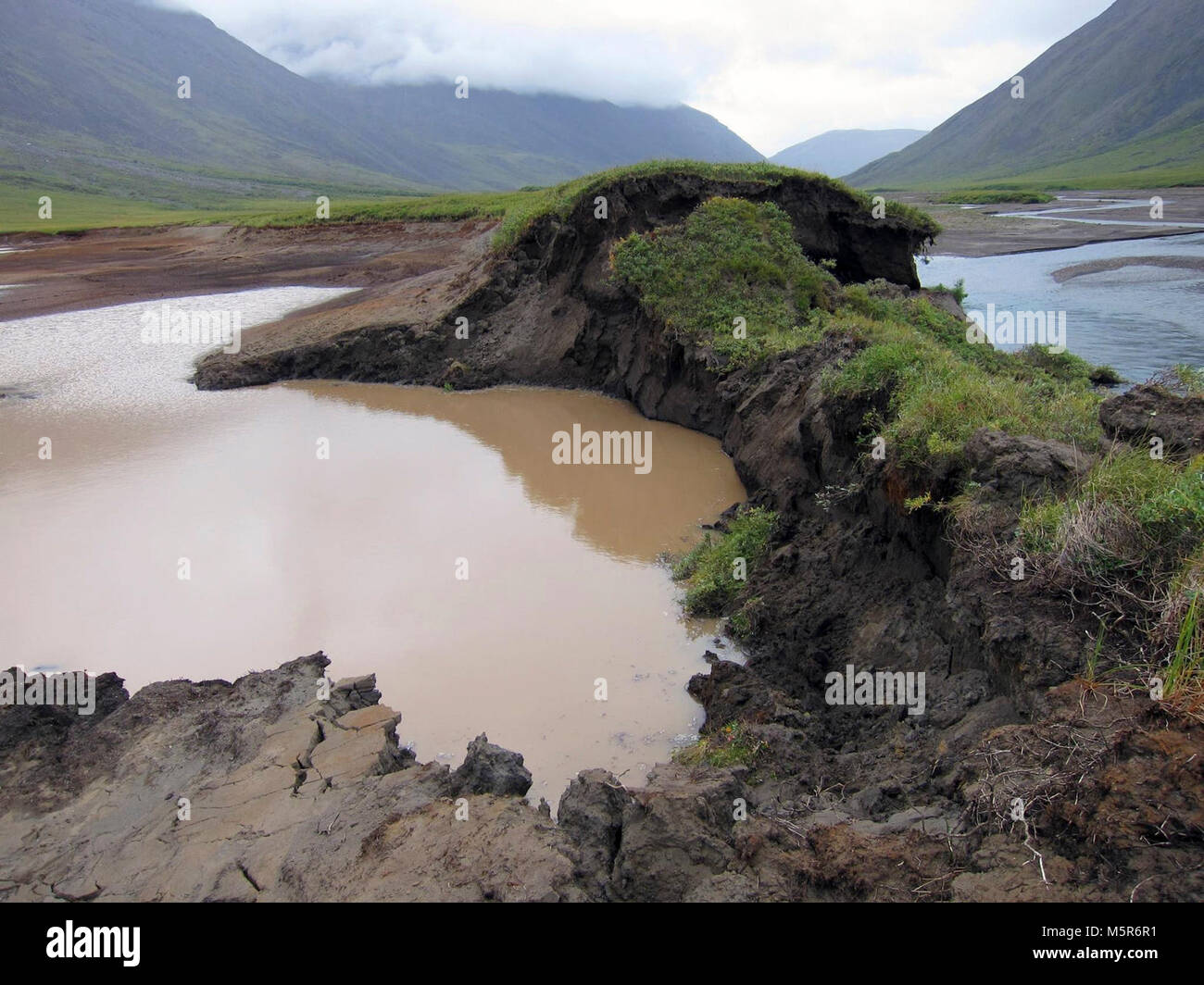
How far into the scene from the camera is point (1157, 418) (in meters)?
6.55

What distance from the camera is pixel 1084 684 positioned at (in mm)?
4379

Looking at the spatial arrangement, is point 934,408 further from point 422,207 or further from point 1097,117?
point 1097,117

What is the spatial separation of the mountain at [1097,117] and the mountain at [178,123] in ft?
218

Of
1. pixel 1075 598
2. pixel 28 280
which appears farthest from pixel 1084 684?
pixel 28 280

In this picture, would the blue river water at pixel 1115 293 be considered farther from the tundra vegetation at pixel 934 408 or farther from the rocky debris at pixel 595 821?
the rocky debris at pixel 595 821

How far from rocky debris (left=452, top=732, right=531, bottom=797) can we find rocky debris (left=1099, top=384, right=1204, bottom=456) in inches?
194

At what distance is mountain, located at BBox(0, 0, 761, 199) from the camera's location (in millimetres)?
85188

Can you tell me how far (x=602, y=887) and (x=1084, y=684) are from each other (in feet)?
8.31

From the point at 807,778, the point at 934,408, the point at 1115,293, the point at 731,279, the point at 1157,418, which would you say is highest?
the point at 1115,293

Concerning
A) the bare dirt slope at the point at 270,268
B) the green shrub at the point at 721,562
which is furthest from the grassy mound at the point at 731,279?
the bare dirt slope at the point at 270,268

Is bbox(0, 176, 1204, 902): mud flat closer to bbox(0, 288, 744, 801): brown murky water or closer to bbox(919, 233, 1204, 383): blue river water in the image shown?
bbox(0, 288, 744, 801): brown murky water

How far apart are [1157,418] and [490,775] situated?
212 inches

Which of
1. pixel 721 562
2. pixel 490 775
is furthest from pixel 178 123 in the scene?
pixel 490 775

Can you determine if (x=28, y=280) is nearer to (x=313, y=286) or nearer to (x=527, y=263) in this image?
(x=313, y=286)
